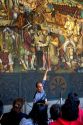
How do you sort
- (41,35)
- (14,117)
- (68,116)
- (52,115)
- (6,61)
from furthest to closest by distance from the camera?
(41,35), (6,61), (14,117), (52,115), (68,116)

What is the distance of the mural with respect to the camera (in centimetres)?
1449

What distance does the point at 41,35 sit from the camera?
50.5 feet

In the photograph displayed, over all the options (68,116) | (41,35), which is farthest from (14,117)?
(41,35)

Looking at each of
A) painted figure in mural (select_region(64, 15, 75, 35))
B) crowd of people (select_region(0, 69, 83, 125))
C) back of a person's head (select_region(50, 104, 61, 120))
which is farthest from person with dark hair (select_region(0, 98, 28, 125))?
painted figure in mural (select_region(64, 15, 75, 35))

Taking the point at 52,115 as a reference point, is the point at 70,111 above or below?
above

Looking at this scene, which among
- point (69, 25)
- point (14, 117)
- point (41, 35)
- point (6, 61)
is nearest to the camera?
point (14, 117)

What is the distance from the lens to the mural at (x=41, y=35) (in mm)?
14492

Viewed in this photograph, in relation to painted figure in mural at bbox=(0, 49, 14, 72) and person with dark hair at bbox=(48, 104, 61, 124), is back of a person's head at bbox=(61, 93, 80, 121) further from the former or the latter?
painted figure in mural at bbox=(0, 49, 14, 72)

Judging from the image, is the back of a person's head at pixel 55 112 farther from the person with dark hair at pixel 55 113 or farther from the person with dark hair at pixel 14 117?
the person with dark hair at pixel 14 117

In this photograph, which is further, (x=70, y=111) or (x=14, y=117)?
(x=14, y=117)

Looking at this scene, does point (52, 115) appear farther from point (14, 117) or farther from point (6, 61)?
point (6, 61)

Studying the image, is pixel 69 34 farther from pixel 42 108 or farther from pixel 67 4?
pixel 42 108

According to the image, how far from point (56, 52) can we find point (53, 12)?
1.79 m

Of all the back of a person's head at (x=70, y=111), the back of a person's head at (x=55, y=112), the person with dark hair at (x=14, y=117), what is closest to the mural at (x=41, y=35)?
the person with dark hair at (x=14, y=117)
